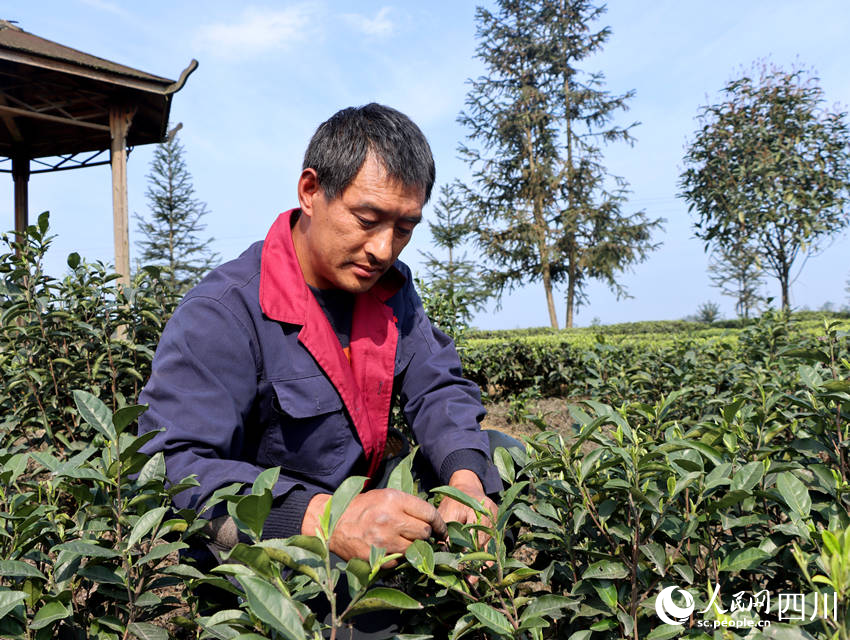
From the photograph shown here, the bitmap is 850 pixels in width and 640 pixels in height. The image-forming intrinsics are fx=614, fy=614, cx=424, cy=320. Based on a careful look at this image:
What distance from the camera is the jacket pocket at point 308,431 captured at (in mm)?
1979

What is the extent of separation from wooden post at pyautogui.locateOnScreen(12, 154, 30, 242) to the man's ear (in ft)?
41.8

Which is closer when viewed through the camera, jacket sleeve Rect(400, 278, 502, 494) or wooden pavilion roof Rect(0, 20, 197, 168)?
jacket sleeve Rect(400, 278, 502, 494)

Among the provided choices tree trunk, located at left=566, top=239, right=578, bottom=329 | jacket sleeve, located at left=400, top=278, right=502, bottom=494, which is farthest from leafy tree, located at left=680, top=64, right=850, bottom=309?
jacket sleeve, located at left=400, top=278, right=502, bottom=494

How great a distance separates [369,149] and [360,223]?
0.24 metres

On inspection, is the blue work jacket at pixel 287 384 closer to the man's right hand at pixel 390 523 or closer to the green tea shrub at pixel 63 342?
the man's right hand at pixel 390 523

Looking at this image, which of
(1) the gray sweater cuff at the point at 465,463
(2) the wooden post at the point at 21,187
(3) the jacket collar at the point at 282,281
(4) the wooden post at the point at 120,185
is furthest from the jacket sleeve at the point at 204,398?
(2) the wooden post at the point at 21,187

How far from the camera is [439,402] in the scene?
2164mm

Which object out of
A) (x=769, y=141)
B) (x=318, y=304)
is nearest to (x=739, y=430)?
(x=318, y=304)

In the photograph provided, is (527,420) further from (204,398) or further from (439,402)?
(204,398)

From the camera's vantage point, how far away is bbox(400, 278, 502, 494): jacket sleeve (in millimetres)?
1917

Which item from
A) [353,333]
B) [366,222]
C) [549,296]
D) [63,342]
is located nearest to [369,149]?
[366,222]

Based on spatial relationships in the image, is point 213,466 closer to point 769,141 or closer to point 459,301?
point 459,301

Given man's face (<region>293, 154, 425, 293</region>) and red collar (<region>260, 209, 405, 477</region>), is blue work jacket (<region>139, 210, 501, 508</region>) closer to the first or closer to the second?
red collar (<region>260, 209, 405, 477</region>)

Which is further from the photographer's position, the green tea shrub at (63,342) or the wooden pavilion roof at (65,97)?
the wooden pavilion roof at (65,97)
